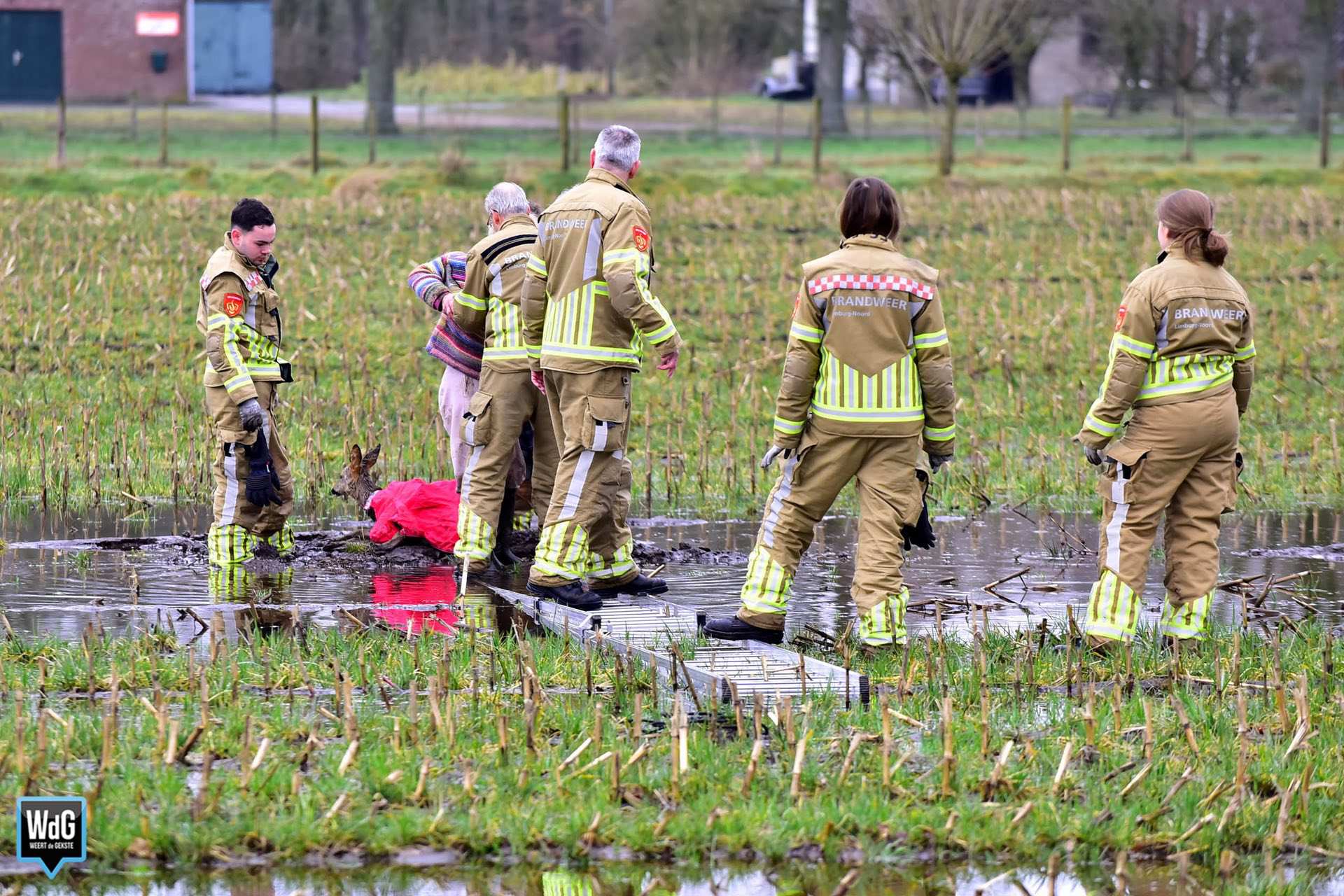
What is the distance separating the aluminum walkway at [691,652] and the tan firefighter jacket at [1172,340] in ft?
4.97

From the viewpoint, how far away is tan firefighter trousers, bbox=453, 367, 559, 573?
838cm

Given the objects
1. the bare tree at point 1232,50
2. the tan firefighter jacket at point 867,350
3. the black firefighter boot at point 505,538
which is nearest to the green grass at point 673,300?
the black firefighter boot at point 505,538

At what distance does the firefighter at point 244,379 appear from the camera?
8312 millimetres

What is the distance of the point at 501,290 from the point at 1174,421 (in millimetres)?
A: 3048

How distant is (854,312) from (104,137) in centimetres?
2845

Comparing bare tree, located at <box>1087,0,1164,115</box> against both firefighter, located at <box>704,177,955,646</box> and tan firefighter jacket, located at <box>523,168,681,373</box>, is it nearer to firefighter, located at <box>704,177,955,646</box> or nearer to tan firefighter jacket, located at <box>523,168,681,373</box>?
tan firefighter jacket, located at <box>523,168,681,373</box>

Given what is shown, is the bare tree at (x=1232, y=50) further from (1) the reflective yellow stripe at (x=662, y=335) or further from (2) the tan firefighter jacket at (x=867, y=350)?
(2) the tan firefighter jacket at (x=867, y=350)

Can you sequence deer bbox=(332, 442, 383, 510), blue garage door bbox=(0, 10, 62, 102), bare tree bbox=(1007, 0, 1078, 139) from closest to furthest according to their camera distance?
deer bbox=(332, 442, 383, 510) < bare tree bbox=(1007, 0, 1078, 139) < blue garage door bbox=(0, 10, 62, 102)

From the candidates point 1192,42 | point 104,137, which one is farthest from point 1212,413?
point 1192,42

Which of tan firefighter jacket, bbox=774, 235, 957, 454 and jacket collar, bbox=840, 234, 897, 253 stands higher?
jacket collar, bbox=840, 234, 897, 253

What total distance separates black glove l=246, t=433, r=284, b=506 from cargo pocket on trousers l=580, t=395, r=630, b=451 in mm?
1605

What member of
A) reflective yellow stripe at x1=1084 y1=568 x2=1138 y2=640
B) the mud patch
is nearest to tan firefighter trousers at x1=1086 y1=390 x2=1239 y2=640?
reflective yellow stripe at x1=1084 y1=568 x2=1138 y2=640

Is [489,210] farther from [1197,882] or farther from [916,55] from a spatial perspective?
[916,55]

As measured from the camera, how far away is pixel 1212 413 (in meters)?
7.02
